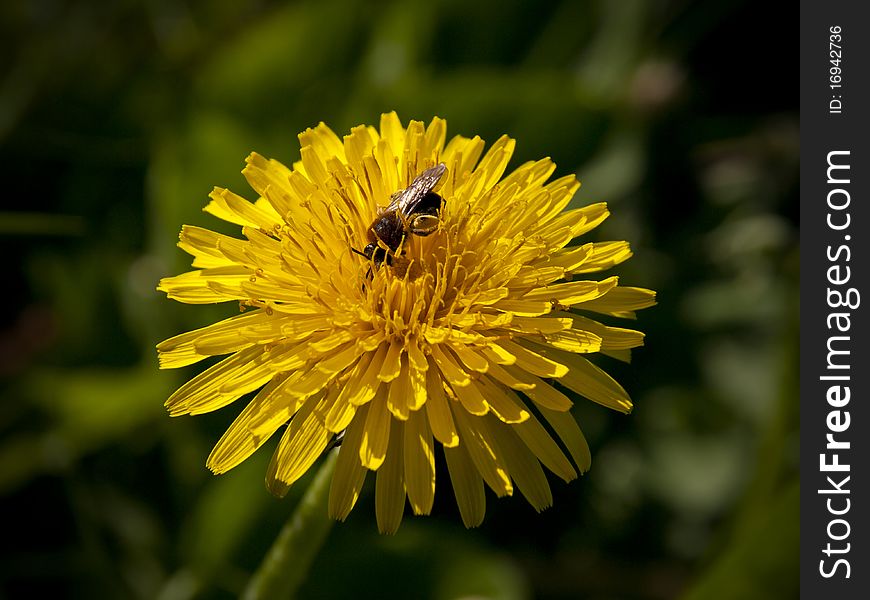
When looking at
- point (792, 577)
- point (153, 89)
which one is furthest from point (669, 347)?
point (153, 89)

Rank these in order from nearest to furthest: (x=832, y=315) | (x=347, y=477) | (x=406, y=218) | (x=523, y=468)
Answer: (x=347, y=477) → (x=523, y=468) → (x=406, y=218) → (x=832, y=315)

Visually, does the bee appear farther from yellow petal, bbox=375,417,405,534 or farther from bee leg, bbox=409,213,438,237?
yellow petal, bbox=375,417,405,534

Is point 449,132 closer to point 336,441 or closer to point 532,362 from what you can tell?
point 532,362

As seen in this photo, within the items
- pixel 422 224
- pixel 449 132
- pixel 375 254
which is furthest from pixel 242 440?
pixel 449 132

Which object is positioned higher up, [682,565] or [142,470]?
[142,470]

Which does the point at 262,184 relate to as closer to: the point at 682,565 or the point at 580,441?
the point at 580,441

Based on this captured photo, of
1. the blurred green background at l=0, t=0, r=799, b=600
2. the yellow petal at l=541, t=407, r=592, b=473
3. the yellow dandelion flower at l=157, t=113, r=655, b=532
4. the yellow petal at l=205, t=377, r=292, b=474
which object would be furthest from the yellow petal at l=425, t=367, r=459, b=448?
the blurred green background at l=0, t=0, r=799, b=600
